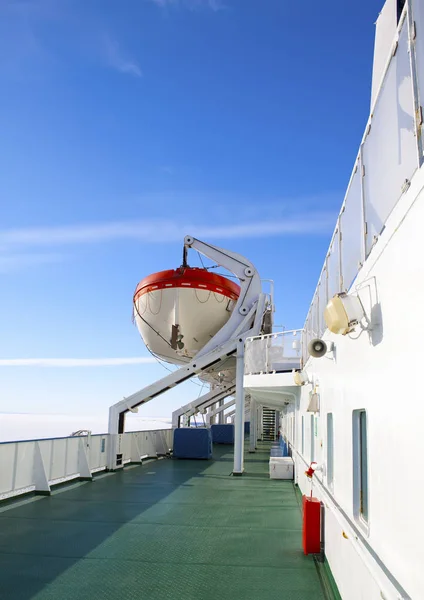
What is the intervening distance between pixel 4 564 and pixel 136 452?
1124 cm

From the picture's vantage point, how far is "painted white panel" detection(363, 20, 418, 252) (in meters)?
2.47

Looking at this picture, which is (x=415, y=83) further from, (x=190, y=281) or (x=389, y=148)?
(x=190, y=281)

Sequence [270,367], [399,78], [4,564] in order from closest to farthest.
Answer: [399,78] → [4,564] → [270,367]

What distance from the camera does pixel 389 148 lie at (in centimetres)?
281

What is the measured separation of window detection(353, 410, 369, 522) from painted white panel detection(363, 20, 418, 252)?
4.89 ft

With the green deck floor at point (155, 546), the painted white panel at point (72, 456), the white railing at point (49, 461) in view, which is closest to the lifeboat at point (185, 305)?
the white railing at point (49, 461)

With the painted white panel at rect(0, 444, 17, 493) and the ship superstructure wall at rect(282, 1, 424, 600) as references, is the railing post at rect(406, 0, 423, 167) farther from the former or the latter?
the painted white panel at rect(0, 444, 17, 493)

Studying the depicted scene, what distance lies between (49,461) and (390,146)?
10288mm

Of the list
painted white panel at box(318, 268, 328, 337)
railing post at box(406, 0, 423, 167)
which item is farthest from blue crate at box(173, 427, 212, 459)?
railing post at box(406, 0, 423, 167)

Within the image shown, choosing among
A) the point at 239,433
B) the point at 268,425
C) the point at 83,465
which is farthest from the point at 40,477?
the point at 268,425

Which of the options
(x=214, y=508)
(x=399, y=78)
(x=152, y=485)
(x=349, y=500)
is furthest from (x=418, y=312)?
(x=152, y=485)

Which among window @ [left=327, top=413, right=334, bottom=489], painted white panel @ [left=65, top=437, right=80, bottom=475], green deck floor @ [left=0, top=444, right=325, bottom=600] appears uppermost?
window @ [left=327, top=413, right=334, bottom=489]

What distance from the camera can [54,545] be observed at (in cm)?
651

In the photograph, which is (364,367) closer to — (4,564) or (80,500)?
(4,564)
